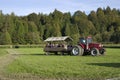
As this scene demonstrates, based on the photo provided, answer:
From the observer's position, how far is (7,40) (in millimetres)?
125375

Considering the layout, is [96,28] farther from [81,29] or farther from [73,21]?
[73,21]

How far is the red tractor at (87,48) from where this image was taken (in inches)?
1419

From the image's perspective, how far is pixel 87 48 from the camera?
3647 centimetres

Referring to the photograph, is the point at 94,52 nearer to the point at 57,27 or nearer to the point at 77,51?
the point at 77,51

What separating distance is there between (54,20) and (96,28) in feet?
69.7

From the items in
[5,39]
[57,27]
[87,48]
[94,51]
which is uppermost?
[57,27]

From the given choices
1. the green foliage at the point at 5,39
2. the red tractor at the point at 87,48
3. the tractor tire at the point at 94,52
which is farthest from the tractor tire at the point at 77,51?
the green foliage at the point at 5,39

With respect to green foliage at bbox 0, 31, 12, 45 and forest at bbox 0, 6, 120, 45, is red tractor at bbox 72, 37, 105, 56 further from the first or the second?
green foliage at bbox 0, 31, 12, 45

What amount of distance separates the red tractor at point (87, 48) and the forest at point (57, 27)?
2949 inches

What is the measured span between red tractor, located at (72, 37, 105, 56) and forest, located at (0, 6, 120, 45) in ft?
246

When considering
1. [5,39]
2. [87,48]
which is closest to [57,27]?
[5,39]

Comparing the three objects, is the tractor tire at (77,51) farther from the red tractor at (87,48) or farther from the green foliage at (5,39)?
the green foliage at (5,39)

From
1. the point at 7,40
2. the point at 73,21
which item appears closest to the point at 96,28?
the point at 73,21

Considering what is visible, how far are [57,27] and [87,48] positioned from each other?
372 feet
